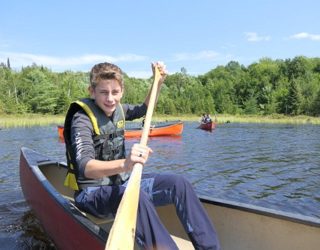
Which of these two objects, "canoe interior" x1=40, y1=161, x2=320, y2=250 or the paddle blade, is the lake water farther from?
the paddle blade

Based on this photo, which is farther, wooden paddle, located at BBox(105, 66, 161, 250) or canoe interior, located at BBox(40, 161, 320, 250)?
canoe interior, located at BBox(40, 161, 320, 250)

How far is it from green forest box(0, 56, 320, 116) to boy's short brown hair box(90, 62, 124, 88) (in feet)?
166

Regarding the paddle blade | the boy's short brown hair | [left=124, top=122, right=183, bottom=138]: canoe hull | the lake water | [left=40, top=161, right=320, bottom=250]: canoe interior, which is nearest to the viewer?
the paddle blade

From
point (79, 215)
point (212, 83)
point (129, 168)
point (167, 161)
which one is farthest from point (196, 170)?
point (212, 83)

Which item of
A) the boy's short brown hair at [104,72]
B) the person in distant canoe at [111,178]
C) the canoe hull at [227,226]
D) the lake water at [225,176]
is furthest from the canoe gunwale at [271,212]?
the lake water at [225,176]

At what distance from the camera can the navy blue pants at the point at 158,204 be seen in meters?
2.90

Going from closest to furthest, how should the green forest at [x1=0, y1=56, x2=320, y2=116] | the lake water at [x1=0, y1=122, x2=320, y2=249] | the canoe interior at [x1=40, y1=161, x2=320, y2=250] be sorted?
1. the canoe interior at [x1=40, y1=161, x2=320, y2=250]
2. the lake water at [x1=0, y1=122, x2=320, y2=249]
3. the green forest at [x1=0, y1=56, x2=320, y2=116]

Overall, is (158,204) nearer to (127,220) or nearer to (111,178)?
(111,178)

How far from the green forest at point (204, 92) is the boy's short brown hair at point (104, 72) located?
5056 cm

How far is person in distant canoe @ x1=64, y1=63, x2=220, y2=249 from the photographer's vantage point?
114 inches

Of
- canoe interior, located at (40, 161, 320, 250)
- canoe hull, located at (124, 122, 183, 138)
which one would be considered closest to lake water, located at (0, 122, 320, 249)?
canoe interior, located at (40, 161, 320, 250)

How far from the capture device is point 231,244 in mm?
3844

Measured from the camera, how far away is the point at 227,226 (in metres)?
3.88

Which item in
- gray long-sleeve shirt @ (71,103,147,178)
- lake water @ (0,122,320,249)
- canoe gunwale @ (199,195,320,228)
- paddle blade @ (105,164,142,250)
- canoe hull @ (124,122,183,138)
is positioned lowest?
lake water @ (0,122,320,249)
